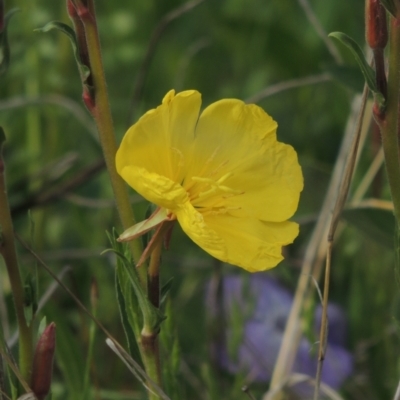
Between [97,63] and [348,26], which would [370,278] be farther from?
[97,63]

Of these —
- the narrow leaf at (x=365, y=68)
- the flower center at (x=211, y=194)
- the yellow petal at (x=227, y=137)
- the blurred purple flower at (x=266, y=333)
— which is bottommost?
the blurred purple flower at (x=266, y=333)

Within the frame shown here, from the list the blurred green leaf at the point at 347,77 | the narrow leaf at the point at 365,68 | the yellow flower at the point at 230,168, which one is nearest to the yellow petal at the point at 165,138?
the yellow flower at the point at 230,168

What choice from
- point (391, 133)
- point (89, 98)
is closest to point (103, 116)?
point (89, 98)

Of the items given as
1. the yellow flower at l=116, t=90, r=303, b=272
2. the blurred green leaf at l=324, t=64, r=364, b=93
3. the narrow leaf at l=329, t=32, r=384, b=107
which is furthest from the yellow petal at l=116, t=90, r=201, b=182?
the blurred green leaf at l=324, t=64, r=364, b=93

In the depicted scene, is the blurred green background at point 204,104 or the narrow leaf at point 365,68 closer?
the narrow leaf at point 365,68

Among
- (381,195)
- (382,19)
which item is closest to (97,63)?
(382,19)

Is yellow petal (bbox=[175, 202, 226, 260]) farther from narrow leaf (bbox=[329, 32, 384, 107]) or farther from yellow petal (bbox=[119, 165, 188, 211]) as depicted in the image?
narrow leaf (bbox=[329, 32, 384, 107])

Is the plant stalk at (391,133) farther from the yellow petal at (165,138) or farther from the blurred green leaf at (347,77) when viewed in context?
the blurred green leaf at (347,77)
